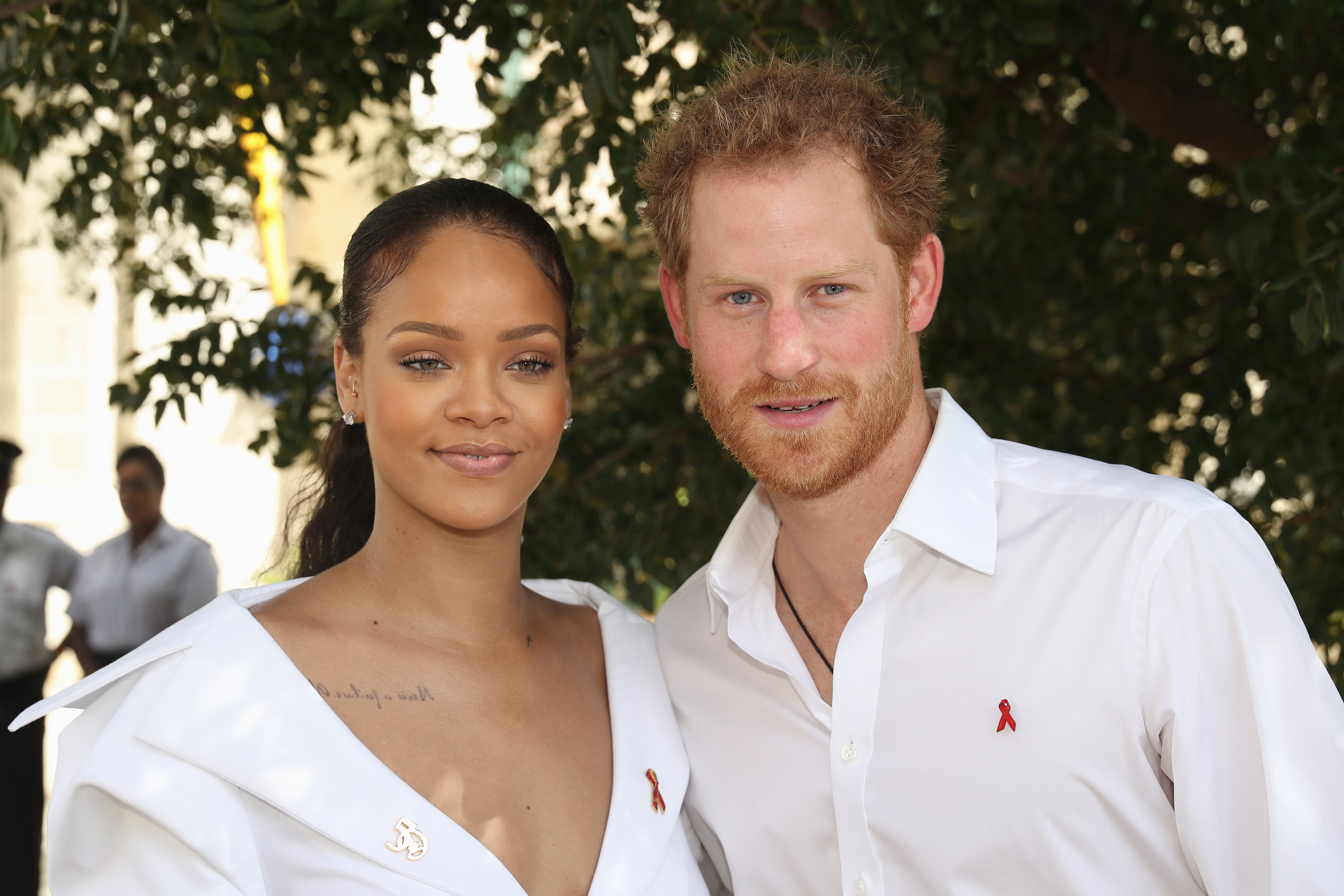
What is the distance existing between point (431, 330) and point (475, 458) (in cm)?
22

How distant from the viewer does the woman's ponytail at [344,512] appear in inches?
91.4

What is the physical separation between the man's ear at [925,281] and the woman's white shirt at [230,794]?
108cm

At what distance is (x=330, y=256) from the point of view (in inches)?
540

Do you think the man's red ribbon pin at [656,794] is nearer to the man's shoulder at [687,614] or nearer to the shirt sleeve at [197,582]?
the man's shoulder at [687,614]

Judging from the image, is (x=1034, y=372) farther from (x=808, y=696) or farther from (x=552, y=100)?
(x=808, y=696)

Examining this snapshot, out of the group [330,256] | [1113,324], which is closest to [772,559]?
[1113,324]

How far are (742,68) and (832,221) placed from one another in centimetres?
43

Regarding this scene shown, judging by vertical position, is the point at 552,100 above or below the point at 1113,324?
above

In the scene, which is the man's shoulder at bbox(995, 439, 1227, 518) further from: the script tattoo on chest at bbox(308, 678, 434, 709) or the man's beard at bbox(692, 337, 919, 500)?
the script tattoo on chest at bbox(308, 678, 434, 709)

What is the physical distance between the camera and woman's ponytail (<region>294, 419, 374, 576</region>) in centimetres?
232

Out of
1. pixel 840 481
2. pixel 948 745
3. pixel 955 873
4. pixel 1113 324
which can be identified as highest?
pixel 1113 324

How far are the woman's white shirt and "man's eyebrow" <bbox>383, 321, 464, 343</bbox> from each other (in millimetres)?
512

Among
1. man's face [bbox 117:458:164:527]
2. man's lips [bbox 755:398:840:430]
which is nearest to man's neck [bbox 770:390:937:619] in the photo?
man's lips [bbox 755:398:840:430]

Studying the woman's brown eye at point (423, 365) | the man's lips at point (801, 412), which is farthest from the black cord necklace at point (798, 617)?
the woman's brown eye at point (423, 365)
